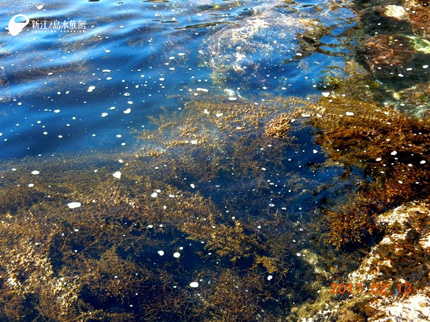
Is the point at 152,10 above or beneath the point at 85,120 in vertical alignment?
above

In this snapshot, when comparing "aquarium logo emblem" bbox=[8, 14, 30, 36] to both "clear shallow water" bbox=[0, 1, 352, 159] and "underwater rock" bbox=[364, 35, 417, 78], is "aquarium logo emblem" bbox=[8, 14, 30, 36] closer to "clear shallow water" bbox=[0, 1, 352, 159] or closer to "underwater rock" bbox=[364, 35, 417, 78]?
"clear shallow water" bbox=[0, 1, 352, 159]

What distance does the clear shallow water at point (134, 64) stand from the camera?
5473 millimetres

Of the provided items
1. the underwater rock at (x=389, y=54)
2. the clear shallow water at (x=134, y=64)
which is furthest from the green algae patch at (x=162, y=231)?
the underwater rock at (x=389, y=54)

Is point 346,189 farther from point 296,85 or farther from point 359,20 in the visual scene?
point 359,20

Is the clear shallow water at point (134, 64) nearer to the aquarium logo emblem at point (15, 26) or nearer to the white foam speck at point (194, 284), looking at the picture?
the aquarium logo emblem at point (15, 26)

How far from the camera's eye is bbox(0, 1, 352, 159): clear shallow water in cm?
547

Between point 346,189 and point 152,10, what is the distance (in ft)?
23.7

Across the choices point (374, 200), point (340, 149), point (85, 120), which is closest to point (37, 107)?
point (85, 120)

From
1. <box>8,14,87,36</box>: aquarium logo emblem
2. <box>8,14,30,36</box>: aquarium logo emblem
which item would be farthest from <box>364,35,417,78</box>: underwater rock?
<box>8,14,30,36</box>: aquarium logo emblem

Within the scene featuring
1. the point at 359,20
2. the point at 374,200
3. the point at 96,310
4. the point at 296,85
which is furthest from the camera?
the point at 359,20

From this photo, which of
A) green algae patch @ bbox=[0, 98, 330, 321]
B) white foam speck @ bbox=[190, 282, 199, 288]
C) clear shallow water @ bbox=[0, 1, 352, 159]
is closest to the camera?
green algae patch @ bbox=[0, 98, 330, 321]

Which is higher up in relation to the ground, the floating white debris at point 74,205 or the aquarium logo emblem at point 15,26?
the aquarium logo emblem at point 15,26

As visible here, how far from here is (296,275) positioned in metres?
3.44

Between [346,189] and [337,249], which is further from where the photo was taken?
[346,189]
